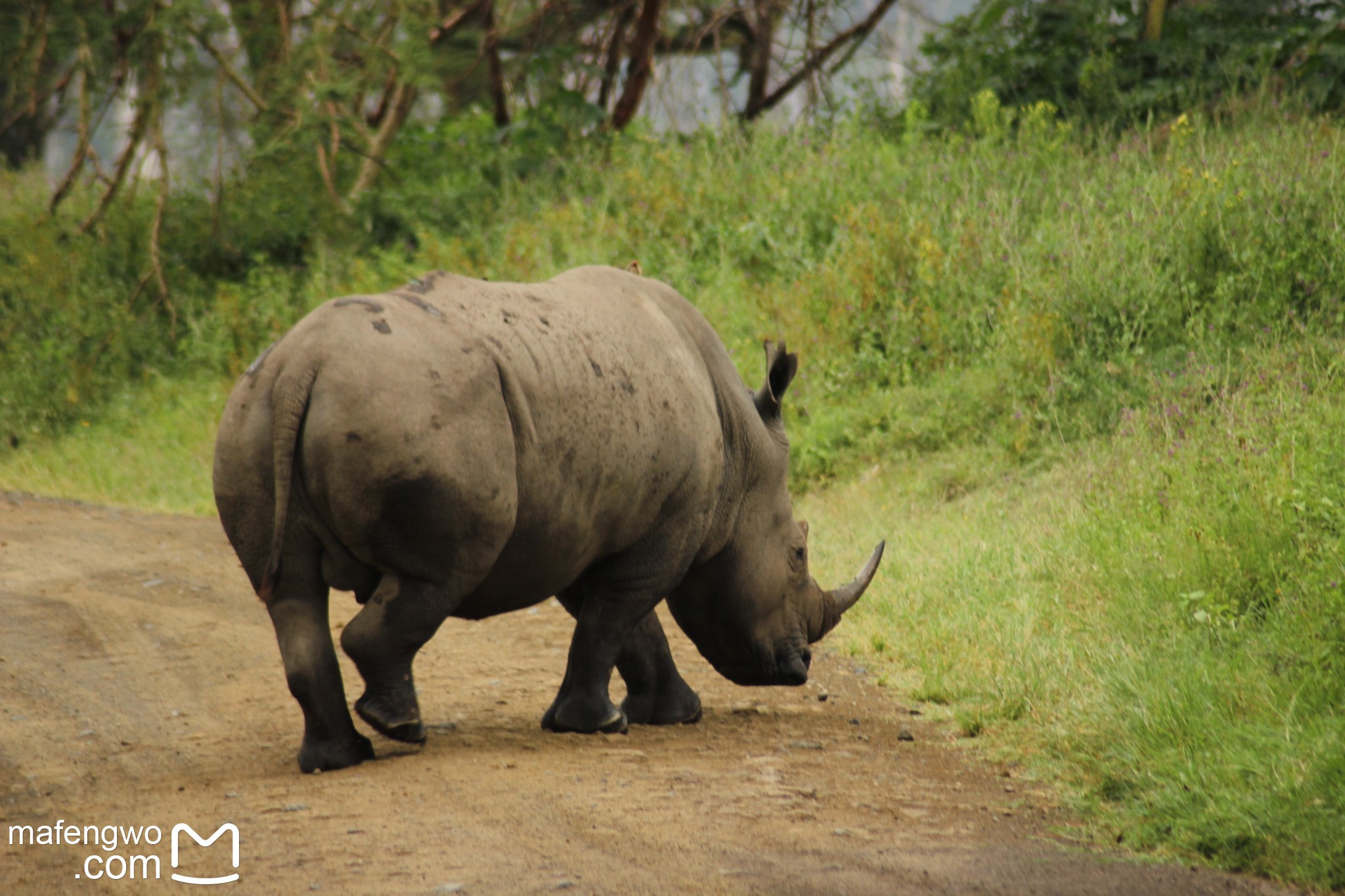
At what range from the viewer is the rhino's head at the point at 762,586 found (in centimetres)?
543

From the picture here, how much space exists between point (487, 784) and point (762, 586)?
1726mm

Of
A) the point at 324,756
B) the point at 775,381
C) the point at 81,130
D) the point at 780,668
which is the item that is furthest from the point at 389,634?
the point at 81,130

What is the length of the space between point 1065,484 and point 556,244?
6081 mm

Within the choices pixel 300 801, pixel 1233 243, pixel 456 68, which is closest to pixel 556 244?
pixel 456 68

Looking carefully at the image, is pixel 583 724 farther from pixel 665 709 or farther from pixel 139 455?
pixel 139 455

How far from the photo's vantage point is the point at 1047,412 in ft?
27.0

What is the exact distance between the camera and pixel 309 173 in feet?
45.6

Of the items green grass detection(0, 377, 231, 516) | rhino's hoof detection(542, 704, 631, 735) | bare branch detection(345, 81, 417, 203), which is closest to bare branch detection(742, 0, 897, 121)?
bare branch detection(345, 81, 417, 203)

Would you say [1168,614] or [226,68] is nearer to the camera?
[1168,614]

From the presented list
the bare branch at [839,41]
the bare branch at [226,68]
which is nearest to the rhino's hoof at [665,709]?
the bare branch at [226,68]

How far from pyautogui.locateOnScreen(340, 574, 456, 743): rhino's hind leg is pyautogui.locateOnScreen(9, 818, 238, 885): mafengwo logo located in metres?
0.74

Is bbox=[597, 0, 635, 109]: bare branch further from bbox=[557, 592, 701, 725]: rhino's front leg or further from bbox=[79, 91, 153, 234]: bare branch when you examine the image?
bbox=[557, 592, 701, 725]: rhino's front leg

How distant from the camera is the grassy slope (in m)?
4.23

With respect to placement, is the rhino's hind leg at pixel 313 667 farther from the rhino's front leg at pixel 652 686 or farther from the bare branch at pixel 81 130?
the bare branch at pixel 81 130
